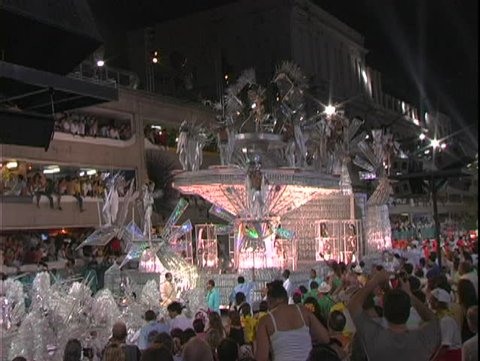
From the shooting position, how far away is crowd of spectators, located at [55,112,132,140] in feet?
85.9

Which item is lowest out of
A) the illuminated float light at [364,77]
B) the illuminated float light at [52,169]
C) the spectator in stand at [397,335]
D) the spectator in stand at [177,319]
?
the spectator in stand at [177,319]

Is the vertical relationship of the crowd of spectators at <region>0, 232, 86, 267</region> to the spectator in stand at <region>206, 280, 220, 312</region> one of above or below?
above

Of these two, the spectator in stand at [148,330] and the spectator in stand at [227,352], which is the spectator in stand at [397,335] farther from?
the spectator in stand at [148,330]

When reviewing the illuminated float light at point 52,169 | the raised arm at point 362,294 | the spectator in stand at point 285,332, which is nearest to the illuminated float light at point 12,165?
the illuminated float light at point 52,169

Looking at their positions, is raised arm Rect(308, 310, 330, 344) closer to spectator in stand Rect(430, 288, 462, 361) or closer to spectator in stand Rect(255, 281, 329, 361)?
spectator in stand Rect(255, 281, 329, 361)

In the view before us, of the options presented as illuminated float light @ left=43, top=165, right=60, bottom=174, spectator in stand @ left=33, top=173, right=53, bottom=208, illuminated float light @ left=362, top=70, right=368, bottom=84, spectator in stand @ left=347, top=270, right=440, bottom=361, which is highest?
illuminated float light @ left=362, top=70, right=368, bottom=84

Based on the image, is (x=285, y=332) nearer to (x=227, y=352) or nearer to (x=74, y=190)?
(x=227, y=352)

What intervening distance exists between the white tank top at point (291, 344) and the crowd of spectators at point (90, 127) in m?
20.6

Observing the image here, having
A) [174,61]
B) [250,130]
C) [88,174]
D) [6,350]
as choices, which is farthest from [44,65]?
[174,61]

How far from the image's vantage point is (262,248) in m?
20.5

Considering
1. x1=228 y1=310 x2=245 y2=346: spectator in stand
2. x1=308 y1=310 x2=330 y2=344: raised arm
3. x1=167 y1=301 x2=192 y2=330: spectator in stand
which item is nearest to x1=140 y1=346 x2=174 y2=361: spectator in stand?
x1=308 y1=310 x2=330 y2=344: raised arm

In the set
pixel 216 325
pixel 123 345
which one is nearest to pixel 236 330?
pixel 216 325

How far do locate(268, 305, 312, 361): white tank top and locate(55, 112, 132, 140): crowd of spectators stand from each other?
20627 mm

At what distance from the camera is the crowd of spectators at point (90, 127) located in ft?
85.9
